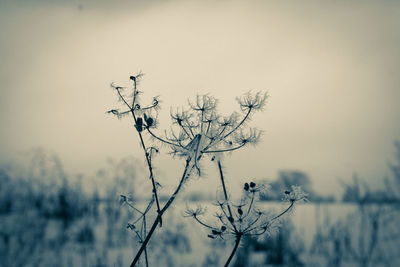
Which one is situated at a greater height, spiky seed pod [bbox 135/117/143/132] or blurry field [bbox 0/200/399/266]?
spiky seed pod [bbox 135/117/143/132]

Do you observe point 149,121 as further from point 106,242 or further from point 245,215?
point 106,242

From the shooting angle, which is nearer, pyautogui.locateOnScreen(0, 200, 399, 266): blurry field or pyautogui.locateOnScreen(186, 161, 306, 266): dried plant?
pyautogui.locateOnScreen(186, 161, 306, 266): dried plant

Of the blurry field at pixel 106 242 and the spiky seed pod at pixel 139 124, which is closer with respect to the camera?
the spiky seed pod at pixel 139 124

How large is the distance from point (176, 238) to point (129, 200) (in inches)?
219

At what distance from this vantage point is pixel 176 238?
6973 mm

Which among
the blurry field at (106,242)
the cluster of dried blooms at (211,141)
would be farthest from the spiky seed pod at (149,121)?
the blurry field at (106,242)

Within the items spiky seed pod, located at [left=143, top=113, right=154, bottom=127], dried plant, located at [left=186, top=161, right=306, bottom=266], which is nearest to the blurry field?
dried plant, located at [left=186, top=161, right=306, bottom=266]

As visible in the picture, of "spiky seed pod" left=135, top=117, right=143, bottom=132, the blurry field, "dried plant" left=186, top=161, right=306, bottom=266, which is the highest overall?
"spiky seed pod" left=135, top=117, right=143, bottom=132

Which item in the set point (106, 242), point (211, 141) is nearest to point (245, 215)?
point (211, 141)

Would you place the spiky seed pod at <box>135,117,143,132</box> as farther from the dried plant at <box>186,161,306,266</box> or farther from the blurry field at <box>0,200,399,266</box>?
the blurry field at <box>0,200,399,266</box>

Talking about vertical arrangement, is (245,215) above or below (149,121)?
below

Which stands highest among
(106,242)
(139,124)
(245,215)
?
(139,124)

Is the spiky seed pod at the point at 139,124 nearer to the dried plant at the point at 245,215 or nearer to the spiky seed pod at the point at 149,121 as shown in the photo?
the spiky seed pod at the point at 149,121

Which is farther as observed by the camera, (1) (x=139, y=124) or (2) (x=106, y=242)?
(2) (x=106, y=242)
